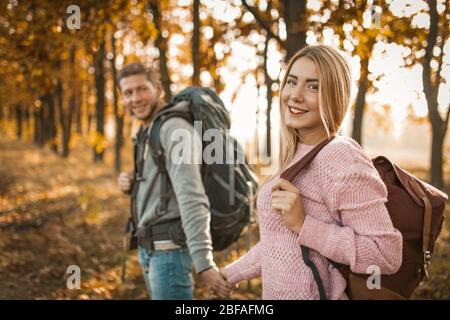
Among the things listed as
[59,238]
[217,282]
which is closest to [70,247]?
[59,238]

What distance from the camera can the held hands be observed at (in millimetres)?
1821

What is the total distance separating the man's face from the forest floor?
2.28 meters

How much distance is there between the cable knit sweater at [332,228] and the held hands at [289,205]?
0.16 feet

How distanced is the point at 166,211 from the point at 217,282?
27.6 inches

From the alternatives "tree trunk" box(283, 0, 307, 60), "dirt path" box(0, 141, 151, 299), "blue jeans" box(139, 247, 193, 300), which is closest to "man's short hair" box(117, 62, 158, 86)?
"blue jeans" box(139, 247, 193, 300)

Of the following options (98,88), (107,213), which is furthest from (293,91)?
(98,88)

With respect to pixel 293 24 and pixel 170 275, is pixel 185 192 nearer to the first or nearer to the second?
pixel 170 275

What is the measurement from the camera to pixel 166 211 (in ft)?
10.00

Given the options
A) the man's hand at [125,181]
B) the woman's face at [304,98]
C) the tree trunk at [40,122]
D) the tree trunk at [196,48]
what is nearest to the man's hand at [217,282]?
the woman's face at [304,98]

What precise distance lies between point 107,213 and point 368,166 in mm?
9422

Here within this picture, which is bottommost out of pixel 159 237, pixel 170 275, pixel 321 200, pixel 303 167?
pixel 170 275

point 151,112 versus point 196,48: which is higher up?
point 196,48

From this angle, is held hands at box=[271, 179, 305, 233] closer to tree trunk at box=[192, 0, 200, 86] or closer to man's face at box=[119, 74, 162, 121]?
man's face at box=[119, 74, 162, 121]
